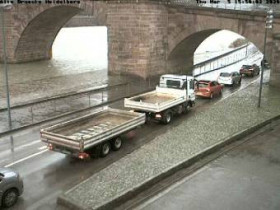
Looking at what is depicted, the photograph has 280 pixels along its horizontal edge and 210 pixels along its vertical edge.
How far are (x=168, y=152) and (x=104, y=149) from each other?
2.81 metres

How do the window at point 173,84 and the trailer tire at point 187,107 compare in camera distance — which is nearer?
the trailer tire at point 187,107

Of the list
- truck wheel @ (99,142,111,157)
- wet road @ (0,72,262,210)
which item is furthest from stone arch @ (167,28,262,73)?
truck wheel @ (99,142,111,157)

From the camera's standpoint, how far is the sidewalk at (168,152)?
42.6 feet

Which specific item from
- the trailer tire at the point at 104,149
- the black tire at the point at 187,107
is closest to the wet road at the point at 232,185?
the trailer tire at the point at 104,149

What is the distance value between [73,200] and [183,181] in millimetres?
4112

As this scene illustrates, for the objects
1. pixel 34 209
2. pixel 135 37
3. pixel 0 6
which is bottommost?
pixel 34 209

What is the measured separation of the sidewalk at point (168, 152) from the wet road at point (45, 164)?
1133mm

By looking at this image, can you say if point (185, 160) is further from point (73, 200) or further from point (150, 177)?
point (73, 200)

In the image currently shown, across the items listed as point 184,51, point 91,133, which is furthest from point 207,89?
point 91,133

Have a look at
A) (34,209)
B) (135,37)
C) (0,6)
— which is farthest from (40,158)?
(135,37)

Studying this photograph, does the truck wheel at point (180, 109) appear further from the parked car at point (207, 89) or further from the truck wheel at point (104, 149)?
the truck wheel at point (104, 149)

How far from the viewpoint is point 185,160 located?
15.9 metres

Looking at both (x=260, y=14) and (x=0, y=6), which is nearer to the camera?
(x=0, y=6)

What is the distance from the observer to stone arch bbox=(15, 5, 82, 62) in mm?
48125
